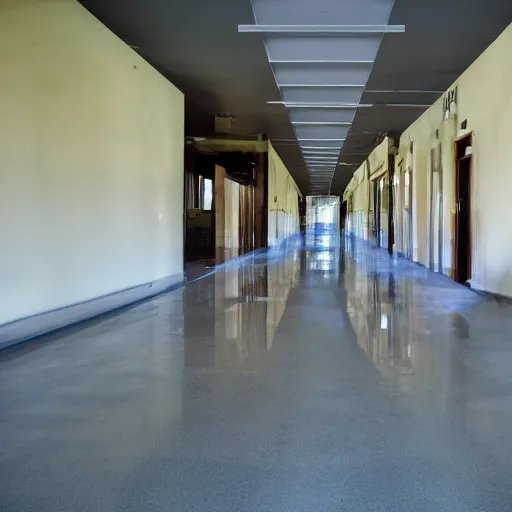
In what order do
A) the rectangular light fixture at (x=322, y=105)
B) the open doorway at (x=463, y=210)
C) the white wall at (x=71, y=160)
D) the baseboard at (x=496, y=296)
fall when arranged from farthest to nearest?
the rectangular light fixture at (x=322, y=105)
the open doorway at (x=463, y=210)
the baseboard at (x=496, y=296)
the white wall at (x=71, y=160)

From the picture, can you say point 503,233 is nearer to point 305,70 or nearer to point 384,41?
point 384,41

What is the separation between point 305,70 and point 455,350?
569 centimetres

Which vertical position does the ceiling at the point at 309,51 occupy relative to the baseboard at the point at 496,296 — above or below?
above

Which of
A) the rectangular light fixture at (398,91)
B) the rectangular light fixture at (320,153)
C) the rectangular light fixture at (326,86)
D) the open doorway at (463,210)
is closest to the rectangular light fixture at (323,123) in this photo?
the rectangular light fixture at (398,91)

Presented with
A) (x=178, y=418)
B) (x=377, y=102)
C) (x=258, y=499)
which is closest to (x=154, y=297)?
(x=178, y=418)

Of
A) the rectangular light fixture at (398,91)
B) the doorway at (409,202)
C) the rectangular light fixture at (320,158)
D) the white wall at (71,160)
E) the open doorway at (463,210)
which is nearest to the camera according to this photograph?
the white wall at (71,160)

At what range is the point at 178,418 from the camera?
2.59 m

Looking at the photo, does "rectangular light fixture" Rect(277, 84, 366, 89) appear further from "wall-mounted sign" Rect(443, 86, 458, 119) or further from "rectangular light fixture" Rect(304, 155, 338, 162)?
"rectangular light fixture" Rect(304, 155, 338, 162)

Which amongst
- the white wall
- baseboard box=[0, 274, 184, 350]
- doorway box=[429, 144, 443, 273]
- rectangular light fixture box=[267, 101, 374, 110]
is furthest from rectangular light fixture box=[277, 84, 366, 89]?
baseboard box=[0, 274, 184, 350]

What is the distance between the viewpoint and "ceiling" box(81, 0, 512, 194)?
5840 mm

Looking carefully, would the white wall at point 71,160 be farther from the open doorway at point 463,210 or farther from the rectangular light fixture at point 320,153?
the rectangular light fixture at point 320,153

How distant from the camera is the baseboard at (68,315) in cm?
421

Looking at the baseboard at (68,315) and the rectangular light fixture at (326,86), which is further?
the rectangular light fixture at (326,86)

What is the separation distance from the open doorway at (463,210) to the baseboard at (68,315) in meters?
4.29
